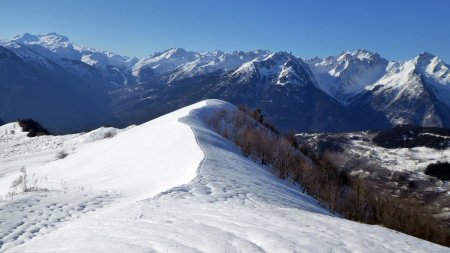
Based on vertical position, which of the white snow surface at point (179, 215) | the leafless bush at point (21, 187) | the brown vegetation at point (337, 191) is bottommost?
the leafless bush at point (21, 187)

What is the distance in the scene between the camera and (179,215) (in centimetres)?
1211

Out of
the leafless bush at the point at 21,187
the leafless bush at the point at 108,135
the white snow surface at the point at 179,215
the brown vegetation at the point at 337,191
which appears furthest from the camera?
the leafless bush at the point at 108,135

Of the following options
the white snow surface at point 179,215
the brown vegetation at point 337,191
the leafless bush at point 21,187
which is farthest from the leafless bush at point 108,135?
the leafless bush at point 21,187

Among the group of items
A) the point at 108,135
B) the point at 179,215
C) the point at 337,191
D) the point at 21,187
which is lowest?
the point at 21,187

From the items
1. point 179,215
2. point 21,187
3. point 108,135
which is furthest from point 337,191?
point 108,135

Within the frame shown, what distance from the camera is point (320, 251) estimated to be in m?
8.80

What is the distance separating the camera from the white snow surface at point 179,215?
9.51 m

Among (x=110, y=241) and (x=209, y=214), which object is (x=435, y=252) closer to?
(x=209, y=214)

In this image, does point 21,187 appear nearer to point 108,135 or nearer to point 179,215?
Answer: point 179,215

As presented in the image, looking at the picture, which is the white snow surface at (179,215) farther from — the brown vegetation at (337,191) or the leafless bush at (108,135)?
the leafless bush at (108,135)

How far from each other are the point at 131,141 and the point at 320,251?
2632 cm

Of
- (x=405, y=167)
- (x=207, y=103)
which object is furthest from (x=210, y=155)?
(x=405, y=167)

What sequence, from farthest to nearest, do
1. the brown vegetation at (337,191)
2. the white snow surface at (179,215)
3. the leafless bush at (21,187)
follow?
the leafless bush at (21,187) → the brown vegetation at (337,191) → the white snow surface at (179,215)

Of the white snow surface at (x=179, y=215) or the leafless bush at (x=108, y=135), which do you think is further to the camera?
the leafless bush at (x=108, y=135)
